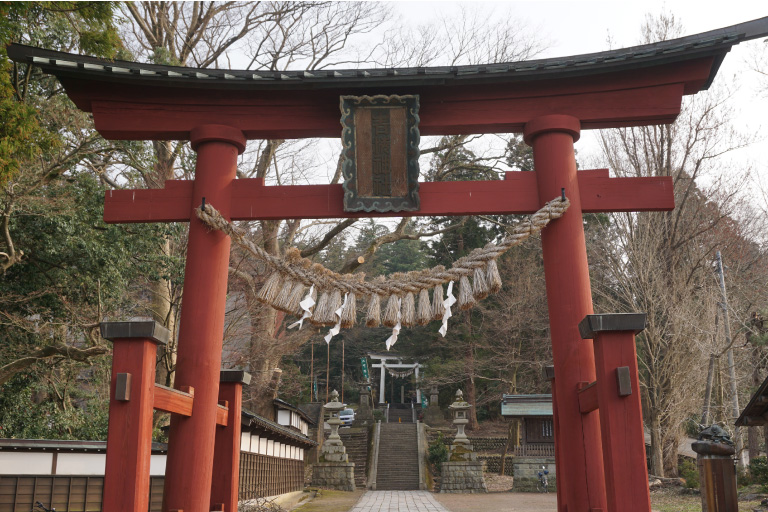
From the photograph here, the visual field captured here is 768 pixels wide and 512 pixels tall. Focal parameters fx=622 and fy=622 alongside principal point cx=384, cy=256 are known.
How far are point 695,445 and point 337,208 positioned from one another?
5.82 metres

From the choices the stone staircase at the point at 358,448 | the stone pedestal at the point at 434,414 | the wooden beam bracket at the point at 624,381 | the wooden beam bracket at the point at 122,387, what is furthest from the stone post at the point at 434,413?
the wooden beam bracket at the point at 122,387

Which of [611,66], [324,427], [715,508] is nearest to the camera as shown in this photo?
[611,66]

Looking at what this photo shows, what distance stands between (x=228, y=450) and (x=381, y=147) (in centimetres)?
292

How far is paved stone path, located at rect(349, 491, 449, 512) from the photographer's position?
1546 cm

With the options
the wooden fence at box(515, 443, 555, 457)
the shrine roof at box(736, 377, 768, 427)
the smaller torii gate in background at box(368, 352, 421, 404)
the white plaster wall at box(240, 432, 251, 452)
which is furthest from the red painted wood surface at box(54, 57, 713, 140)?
the smaller torii gate in background at box(368, 352, 421, 404)

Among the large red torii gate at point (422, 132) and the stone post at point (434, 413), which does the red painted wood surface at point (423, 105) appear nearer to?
the large red torii gate at point (422, 132)

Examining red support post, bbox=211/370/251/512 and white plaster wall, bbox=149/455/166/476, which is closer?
red support post, bbox=211/370/251/512

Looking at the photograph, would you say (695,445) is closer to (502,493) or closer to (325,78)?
(325,78)

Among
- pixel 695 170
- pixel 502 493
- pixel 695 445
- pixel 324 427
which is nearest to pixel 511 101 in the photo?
pixel 695 445

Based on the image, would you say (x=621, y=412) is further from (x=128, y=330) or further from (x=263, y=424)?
(x=263, y=424)

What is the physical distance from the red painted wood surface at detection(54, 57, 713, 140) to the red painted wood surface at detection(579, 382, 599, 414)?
2.29m

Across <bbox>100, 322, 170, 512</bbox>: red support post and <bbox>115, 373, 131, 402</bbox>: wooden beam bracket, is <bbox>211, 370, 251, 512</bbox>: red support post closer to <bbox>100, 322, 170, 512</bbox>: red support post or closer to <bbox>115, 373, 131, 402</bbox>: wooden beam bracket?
<bbox>100, 322, 170, 512</bbox>: red support post

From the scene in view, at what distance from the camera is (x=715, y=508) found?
24.3 ft

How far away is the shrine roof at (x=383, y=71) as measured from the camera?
15.9ft
